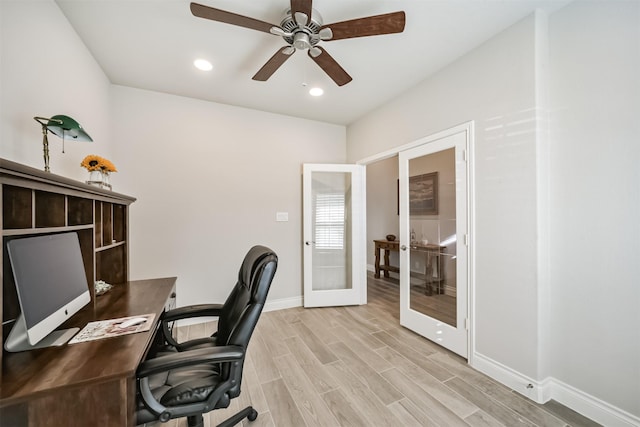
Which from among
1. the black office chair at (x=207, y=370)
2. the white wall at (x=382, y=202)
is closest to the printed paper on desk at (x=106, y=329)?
the black office chair at (x=207, y=370)

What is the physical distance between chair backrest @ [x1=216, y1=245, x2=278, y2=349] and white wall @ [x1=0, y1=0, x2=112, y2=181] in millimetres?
1412

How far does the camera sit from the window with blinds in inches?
148

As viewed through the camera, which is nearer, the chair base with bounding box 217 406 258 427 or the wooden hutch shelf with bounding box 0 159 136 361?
the wooden hutch shelf with bounding box 0 159 136 361

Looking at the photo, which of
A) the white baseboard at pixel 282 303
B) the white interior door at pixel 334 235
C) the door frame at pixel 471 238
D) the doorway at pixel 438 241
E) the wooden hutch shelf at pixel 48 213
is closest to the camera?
the wooden hutch shelf at pixel 48 213

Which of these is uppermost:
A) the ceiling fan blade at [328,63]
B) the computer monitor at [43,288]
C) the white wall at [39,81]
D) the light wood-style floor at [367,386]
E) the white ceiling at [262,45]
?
the white ceiling at [262,45]

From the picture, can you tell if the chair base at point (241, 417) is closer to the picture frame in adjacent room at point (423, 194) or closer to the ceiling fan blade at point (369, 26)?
the picture frame in adjacent room at point (423, 194)

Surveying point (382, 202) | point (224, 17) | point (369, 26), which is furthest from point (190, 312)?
point (382, 202)

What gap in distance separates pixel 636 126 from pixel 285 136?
3.29 meters

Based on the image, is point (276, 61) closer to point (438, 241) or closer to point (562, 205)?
point (438, 241)

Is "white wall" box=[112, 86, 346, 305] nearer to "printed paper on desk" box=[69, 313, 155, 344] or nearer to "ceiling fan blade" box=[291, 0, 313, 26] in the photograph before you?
"printed paper on desk" box=[69, 313, 155, 344]

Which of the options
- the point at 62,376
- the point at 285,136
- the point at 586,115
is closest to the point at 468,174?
the point at 586,115

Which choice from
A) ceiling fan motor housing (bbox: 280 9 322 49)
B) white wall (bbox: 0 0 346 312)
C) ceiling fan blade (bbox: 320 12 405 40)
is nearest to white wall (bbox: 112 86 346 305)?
white wall (bbox: 0 0 346 312)

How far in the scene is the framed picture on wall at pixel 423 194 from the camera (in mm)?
2633

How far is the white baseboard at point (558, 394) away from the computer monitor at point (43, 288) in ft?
9.13
